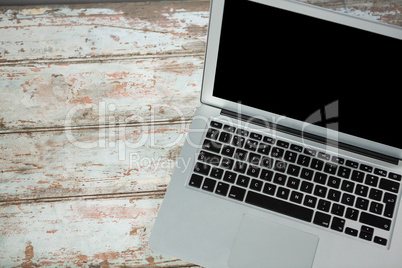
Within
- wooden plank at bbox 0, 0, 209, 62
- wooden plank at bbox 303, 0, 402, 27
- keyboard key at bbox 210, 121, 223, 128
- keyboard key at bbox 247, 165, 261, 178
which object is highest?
wooden plank at bbox 303, 0, 402, 27

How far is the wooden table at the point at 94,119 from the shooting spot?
78cm

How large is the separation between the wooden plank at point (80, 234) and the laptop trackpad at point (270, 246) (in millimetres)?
127

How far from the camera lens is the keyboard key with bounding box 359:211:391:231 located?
0.73 m

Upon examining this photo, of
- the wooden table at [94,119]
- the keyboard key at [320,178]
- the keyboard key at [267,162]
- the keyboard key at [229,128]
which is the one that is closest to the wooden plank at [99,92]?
the wooden table at [94,119]

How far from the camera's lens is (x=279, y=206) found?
0.75 m

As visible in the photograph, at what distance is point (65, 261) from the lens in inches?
30.0

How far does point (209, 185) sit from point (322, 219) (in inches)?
9.2

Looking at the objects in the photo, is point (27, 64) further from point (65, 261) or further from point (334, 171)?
point (334, 171)

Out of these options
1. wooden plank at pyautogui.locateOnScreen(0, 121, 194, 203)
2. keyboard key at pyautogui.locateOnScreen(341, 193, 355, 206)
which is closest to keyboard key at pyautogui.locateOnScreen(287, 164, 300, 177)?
keyboard key at pyautogui.locateOnScreen(341, 193, 355, 206)

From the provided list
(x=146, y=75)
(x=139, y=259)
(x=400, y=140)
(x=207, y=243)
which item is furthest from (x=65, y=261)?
(x=400, y=140)

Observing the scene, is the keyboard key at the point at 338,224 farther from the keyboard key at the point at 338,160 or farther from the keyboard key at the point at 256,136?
the keyboard key at the point at 256,136

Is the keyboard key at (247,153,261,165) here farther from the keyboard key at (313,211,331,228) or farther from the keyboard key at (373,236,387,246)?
the keyboard key at (373,236,387,246)

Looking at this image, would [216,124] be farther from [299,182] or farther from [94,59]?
[94,59]

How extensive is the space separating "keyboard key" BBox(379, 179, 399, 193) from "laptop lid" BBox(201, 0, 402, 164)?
0.15 ft
